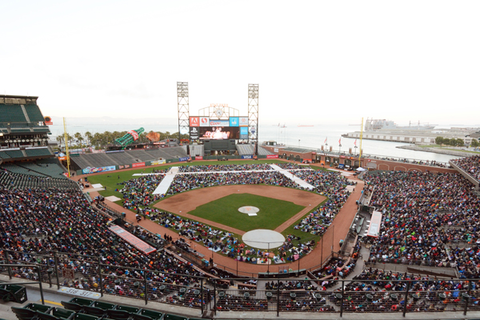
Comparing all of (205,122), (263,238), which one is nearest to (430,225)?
(263,238)

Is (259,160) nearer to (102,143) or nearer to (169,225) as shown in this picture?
(169,225)

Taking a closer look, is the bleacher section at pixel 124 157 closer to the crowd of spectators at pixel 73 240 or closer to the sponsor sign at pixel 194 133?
the sponsor sign at pixel 194 133

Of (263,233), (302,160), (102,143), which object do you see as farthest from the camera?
(102,143)

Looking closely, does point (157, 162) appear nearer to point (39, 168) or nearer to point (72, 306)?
point (39, 168)

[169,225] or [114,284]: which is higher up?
[114,284]

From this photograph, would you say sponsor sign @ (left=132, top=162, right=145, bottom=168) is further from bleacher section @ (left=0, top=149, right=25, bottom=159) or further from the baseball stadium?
bleacher section @ (left=0, top=149, right=25, bottom=159)

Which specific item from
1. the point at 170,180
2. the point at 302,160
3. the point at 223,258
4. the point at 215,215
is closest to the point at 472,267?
the point at 223,258
